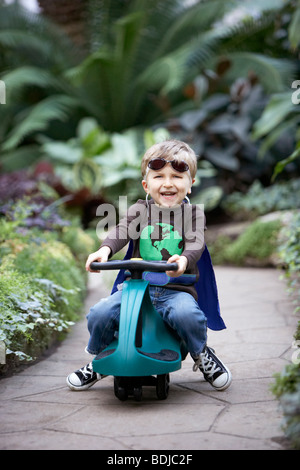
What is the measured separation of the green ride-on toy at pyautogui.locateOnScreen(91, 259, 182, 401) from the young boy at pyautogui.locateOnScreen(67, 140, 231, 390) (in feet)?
0.27

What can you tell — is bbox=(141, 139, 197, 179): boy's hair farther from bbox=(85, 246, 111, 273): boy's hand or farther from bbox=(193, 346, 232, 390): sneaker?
bbox=(193, 346, 232, 390): sneaker

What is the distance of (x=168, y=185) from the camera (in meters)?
2.78

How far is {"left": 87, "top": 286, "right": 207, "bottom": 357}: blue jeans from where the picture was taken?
8.34 feet

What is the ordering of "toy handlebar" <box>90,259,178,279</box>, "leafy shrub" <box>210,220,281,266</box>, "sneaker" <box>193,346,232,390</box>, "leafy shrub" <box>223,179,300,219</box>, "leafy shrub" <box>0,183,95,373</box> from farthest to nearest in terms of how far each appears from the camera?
"leafy shrub" <box>223,179,300,219</box>
"leafy shrub" <box>210,220,281,266</box>
"leafy shrub" <box>0,183,95,373</box>
"sneaker" <box>193,346,232,390</box>
"toy handlebar" <box>90,259,178,279</box>

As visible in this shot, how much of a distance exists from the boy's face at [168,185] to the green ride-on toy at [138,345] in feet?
1.44

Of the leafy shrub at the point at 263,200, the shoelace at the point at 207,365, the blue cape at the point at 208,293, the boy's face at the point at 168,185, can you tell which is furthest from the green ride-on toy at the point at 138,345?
the leafy shrub at the point at 263,200

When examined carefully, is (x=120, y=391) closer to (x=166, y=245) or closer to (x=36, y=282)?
(x=166, y=245)

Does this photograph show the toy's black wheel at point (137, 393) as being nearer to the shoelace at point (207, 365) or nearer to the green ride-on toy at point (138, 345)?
the green ride-on toy at point (138, 345)

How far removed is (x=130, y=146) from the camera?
8.80m

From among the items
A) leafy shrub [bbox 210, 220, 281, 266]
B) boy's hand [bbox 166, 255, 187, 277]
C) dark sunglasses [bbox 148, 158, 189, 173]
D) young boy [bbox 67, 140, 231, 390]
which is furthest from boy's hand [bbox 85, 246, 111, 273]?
leafy shrub [bbox 210, 220, 281, 266]

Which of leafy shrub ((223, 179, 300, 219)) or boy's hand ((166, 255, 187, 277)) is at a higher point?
boy's hand ((166, 255, 187, 277))

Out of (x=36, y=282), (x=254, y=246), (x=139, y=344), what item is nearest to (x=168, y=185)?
(x=139, y=344)

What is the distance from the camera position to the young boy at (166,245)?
2600 millimetres

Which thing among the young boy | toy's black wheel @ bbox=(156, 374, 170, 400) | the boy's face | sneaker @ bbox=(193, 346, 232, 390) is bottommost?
sneaker @ bbox=(193, 346, 232, 390)
